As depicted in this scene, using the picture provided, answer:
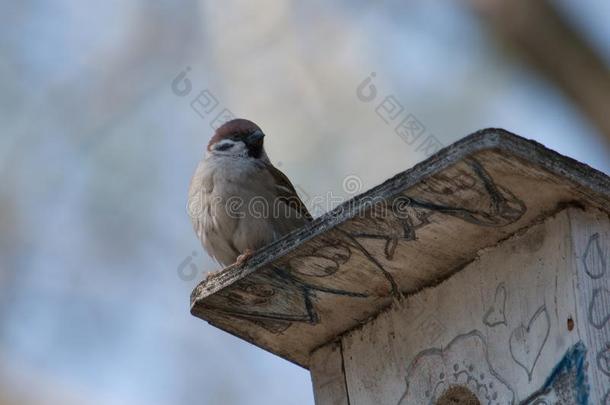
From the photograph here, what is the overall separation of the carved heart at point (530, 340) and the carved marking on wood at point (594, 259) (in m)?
0.16

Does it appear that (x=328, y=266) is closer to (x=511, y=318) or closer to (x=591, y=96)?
(x=511, y=318)

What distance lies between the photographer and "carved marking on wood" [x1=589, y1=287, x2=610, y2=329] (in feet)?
12.0

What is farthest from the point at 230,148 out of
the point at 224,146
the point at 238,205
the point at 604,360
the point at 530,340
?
the point at 604,360

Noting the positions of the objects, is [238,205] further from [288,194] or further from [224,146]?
[224,146]

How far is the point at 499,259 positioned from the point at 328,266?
49 cm

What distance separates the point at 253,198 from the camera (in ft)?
16.0

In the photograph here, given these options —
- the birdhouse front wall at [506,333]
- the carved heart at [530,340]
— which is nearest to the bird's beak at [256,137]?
the birdhouse front wall at [506,333]

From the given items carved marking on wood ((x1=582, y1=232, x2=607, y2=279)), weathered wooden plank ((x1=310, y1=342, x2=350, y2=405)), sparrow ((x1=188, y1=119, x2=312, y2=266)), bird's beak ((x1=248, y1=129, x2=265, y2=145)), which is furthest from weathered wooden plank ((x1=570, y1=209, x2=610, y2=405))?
bird's beak ((x1=248, y1=129, x2=265, y2=145))

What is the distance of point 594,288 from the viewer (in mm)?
3707

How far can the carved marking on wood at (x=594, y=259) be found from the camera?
147 inches

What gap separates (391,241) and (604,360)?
27.2 inches

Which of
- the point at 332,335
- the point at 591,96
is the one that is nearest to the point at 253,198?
the point at 332,335

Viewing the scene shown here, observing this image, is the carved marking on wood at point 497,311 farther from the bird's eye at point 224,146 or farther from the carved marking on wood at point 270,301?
the bird's eye at point 224,146

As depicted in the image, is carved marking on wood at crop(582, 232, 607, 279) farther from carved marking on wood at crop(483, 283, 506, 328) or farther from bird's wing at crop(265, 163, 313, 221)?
bird's wing at crop(265, 163, 313, 221)
